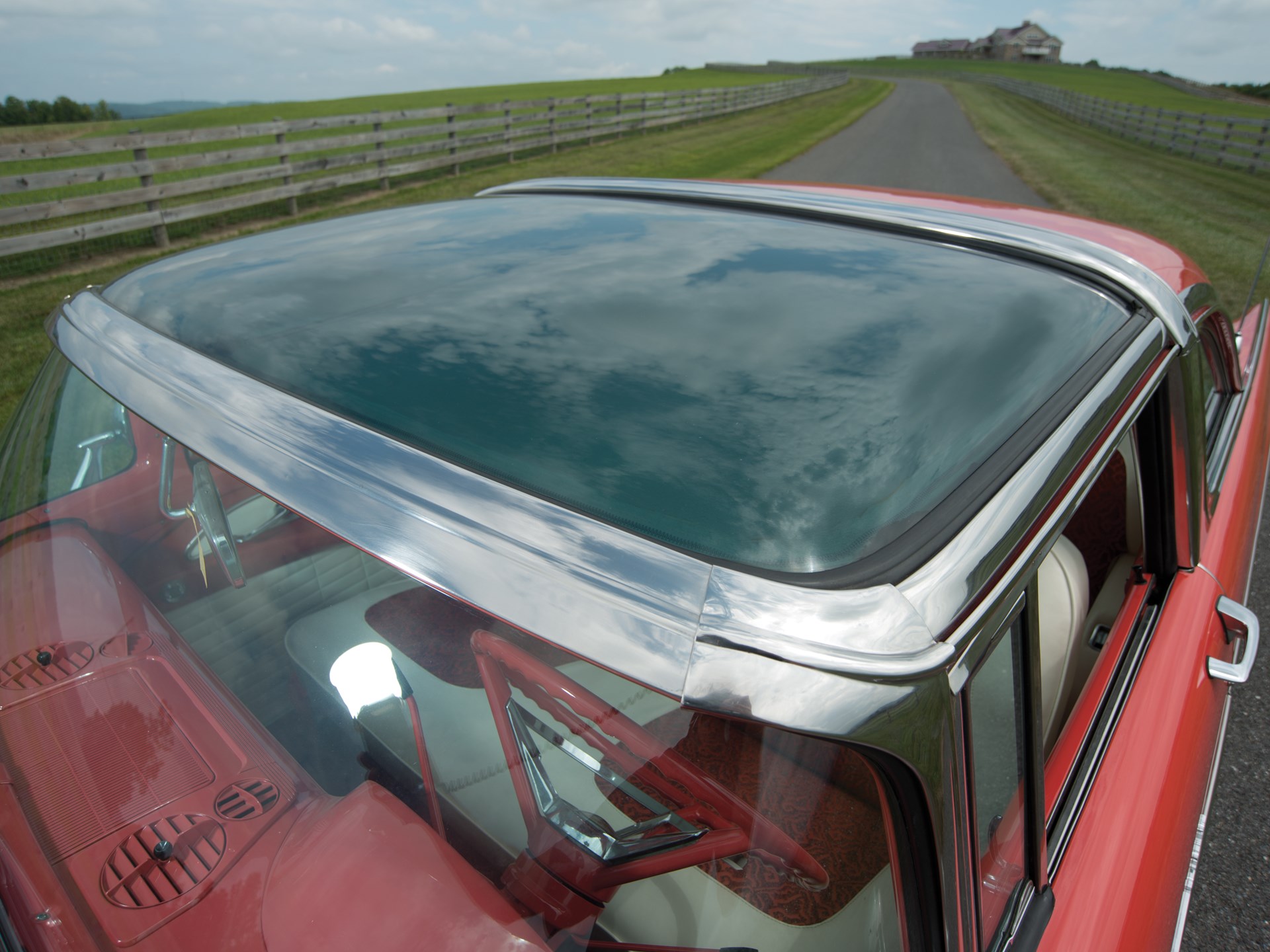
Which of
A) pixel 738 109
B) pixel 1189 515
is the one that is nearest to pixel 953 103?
pixel 738 109

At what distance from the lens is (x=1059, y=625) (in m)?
1.70

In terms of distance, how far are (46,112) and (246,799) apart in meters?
55.9

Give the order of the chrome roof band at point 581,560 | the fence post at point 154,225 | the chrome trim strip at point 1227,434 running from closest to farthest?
the chrome roof band at point 581,560
the chrome trim strip at point 1227,434
the fence post at point 154,225

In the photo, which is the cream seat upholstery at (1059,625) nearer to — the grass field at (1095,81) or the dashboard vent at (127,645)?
the dashboard vent at (127,645)

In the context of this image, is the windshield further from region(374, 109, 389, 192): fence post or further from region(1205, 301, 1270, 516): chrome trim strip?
region(374, 109, 389, 192): fence post

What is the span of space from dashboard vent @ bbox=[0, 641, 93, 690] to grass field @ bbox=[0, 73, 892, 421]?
14.2ft

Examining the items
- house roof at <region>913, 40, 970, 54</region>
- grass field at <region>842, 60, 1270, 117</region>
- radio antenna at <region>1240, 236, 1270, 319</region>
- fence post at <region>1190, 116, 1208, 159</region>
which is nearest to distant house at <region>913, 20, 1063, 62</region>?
house roof at <region>913, 40, 970, 54</region>

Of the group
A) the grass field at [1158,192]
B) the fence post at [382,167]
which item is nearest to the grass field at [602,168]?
the fence post at [382,167]

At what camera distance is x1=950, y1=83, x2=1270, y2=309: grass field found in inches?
375

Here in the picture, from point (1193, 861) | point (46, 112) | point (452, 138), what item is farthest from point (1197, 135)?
point (46, 112)

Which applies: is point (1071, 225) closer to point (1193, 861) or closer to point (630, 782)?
point (1193, 861)

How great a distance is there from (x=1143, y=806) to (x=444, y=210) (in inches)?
81.8

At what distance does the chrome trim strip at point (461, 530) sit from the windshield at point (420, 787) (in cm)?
5

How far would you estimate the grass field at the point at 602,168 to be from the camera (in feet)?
19.1
